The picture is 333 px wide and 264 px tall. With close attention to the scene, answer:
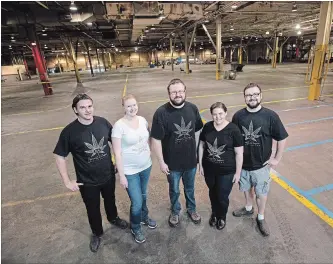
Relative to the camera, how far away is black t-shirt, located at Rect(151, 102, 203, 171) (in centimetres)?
258

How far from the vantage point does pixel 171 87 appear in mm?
Answer: 2443

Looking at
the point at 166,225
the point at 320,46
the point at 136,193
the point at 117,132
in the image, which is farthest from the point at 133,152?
the point at 320,46

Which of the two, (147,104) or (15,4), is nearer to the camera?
(147,104)

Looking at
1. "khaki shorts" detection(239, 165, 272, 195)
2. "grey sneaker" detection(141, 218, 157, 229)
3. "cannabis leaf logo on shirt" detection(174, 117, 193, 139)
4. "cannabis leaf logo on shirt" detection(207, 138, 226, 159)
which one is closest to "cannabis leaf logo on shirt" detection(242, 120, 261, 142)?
"cannabis leaf logo on shirt" detection(207, 138, 226, 159)

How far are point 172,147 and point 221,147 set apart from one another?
0.58m

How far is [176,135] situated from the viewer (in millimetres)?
2631

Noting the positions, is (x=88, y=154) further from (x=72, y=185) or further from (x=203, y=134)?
(x=203, y=134)

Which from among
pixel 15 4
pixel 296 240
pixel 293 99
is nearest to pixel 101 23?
pixel 15 4

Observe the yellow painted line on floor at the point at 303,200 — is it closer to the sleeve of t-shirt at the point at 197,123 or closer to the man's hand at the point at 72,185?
the sleeve of t-shirt at the point at 197,123

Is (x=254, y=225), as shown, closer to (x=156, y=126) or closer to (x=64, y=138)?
(x=156, y=126)

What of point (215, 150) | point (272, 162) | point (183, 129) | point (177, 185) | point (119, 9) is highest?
point (119, 9)

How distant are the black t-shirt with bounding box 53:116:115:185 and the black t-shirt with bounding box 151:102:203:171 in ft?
1.99

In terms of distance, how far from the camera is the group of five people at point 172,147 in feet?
7.97

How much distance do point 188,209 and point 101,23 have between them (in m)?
20.1
